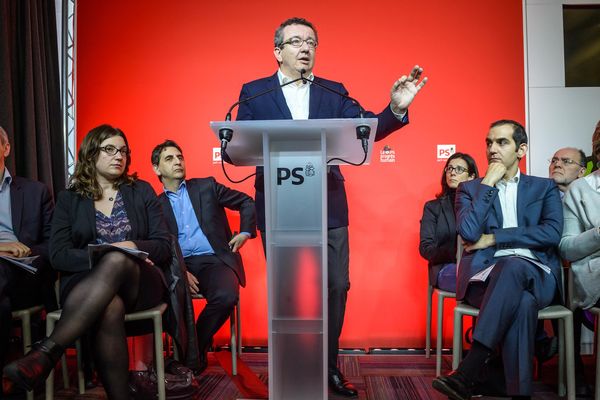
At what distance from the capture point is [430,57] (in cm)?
400

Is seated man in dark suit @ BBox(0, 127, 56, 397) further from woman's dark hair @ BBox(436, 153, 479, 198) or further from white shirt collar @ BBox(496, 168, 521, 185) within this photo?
woman's dark hair @ BBox(436, 153, 479, 198)

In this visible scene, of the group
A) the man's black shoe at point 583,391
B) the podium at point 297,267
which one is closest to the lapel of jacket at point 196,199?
the podium at point 297,267

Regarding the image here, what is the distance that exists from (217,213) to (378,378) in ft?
4.46

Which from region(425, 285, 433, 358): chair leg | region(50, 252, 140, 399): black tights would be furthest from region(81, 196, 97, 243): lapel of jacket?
region(425, 285, 433, 358): chair leg


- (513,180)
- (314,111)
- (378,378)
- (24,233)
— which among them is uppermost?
(314,111)

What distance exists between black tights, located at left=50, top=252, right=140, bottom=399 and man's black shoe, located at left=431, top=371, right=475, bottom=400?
1220 millimetres

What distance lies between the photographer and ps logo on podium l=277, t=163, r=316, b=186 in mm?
1765

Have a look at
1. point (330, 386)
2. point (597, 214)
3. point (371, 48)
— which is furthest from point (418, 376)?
point (371, 48)

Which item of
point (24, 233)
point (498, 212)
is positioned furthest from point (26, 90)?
point (498, 212)

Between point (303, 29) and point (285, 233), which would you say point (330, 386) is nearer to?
point (285, 233)

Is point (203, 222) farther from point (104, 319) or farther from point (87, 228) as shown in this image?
point (104, 319)

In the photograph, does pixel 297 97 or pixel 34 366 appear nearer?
pixel 34 366

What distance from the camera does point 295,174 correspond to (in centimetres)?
177

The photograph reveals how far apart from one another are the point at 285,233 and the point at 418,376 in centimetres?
175
